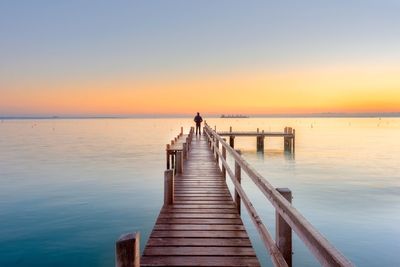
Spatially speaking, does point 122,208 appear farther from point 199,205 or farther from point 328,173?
point 328,173

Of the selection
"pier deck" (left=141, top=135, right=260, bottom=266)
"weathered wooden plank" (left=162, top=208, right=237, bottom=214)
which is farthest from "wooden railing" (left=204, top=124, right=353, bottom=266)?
"weathered wooden plank" (left=162, top=208, right=237, bottom=214)

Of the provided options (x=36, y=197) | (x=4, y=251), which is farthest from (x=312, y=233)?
(x=36, y=197)

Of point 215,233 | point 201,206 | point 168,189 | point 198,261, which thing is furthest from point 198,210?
point 198,261

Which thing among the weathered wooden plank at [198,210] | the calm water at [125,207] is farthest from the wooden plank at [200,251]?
the calm water at [125,207]

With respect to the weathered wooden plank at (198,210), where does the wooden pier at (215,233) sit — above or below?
above

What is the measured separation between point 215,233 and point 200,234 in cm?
27

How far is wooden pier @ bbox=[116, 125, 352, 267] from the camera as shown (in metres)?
2.98

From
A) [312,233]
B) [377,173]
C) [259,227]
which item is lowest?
[377,173]

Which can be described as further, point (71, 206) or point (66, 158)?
point (66, 158)

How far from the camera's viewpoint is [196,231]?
19.5ft

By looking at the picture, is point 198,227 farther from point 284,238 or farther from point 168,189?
point 284,238

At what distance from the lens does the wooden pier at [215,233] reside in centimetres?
298

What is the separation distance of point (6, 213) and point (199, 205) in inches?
425

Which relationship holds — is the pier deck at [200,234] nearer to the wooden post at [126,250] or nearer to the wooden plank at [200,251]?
the wooden plank at [200,251]
